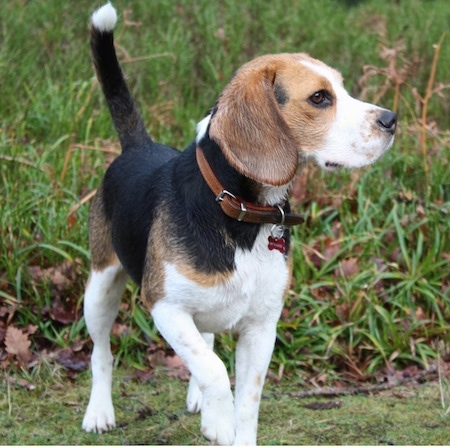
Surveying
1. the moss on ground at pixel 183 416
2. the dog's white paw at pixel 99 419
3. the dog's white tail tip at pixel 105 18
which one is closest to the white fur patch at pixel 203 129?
the dog's white tail tip at pixel 105 18

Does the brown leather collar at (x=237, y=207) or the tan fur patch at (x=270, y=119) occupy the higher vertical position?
the tan fur patch at (x=270, y=119)

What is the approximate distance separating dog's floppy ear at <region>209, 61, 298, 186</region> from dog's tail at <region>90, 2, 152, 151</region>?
45.5 inches

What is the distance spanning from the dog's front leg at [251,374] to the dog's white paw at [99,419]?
36.9 inches

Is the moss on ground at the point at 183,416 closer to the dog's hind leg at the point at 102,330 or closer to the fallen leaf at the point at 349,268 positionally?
the dog's hind leg at the point at 102,330

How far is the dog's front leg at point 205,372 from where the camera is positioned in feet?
12.4

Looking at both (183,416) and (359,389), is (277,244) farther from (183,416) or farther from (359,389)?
(359,389)

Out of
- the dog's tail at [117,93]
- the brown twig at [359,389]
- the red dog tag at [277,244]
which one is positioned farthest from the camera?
the brown twig at [359,389]

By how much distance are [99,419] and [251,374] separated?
1041 mm

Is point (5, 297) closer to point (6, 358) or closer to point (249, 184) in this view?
point (6, 358)

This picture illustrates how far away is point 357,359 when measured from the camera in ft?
18.7

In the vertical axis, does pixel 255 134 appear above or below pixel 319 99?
below

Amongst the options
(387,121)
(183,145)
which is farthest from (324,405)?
(183,145)

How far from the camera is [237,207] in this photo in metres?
3.85

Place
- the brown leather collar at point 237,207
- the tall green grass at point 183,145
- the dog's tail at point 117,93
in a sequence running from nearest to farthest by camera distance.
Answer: the brown leather collar at point 237,207 → the dog's tail at point 117,93 → the tall green grass at point 183,145
